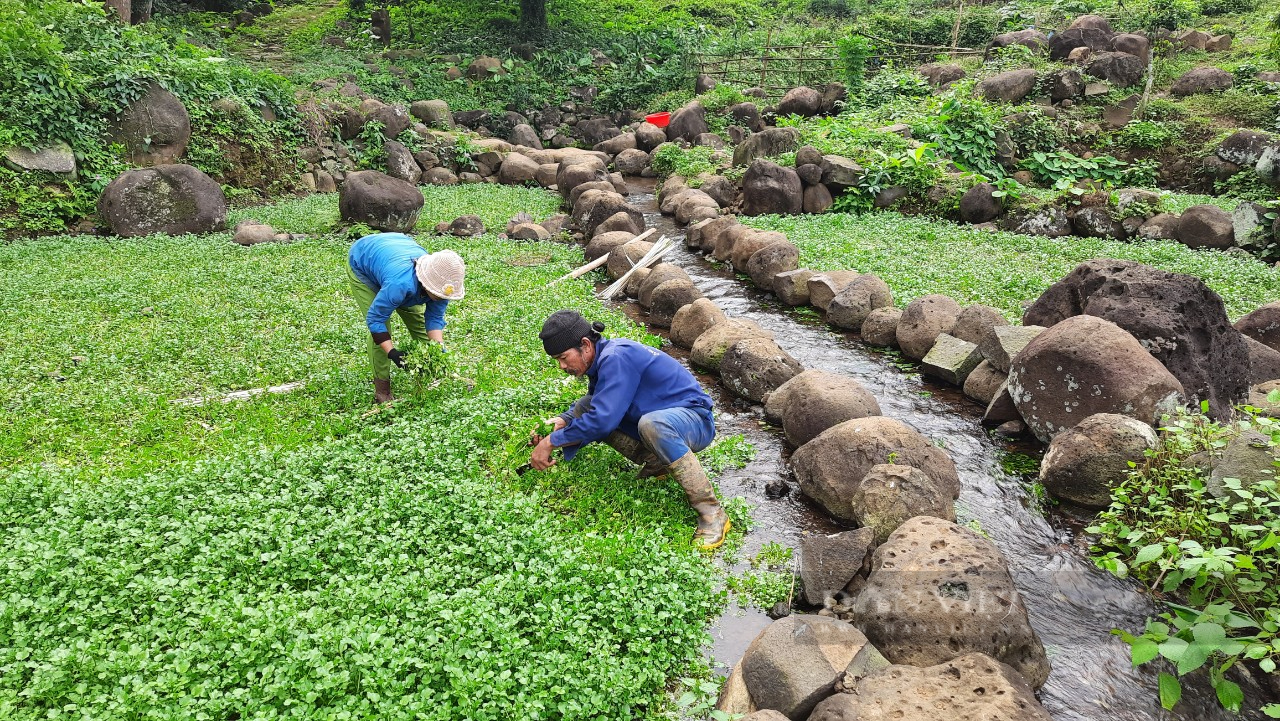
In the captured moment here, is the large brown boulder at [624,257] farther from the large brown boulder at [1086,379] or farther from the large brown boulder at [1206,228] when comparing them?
the large brown boulder at [1206,228]

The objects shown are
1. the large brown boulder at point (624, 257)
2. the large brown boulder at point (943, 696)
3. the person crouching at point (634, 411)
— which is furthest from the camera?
the large brown boulder at point (624, 257)

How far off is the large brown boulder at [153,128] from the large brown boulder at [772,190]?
13430 millimetres

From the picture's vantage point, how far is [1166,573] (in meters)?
5.53

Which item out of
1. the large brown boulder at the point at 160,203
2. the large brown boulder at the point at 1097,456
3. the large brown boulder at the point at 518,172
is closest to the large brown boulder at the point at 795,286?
the large brown boulder at the point at 1097,456

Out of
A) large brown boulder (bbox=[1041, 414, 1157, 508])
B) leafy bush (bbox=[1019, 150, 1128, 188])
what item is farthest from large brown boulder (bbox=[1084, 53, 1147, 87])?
large brown boulder (bbox=[1041, 414, 1157, 508])

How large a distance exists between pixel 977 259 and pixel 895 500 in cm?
928

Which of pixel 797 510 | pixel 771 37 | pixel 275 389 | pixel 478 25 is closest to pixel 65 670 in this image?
pixel 275 389

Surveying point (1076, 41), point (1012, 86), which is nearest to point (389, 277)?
point (1012, 86)

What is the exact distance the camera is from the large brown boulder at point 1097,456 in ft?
21.1

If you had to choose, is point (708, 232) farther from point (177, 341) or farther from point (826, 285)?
point (177, 341)

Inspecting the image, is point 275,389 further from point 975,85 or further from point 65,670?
point 975,85

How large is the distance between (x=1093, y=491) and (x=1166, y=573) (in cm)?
111

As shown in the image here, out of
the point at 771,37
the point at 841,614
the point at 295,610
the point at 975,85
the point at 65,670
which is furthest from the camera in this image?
the point at 771,37

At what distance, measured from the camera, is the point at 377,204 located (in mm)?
16172
